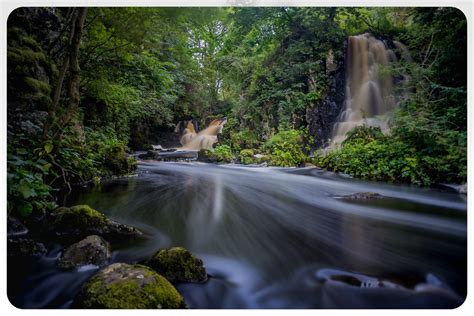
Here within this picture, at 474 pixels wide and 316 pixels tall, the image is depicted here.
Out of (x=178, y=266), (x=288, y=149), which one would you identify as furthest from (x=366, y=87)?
(x=178, y=266)

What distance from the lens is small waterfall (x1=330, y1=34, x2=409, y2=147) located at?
2166 millimetres

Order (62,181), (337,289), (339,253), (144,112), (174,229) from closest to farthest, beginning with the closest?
1. (337,289)
2. (339,253)
3. (174,229)
4. (62,181)
5. (144,112)

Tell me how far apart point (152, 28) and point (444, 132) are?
2143 millimetres

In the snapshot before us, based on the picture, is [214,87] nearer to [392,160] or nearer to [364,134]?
[364,134]

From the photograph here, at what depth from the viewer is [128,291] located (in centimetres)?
139

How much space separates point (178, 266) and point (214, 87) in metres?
1.40

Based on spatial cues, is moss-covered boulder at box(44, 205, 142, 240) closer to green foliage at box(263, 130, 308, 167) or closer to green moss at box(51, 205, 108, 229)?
green moss at box(51, 205, 108, 229)

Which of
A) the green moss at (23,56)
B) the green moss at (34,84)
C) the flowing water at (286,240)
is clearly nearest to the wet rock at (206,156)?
the flowing water at (286,240)

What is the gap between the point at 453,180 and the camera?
6.29 feet

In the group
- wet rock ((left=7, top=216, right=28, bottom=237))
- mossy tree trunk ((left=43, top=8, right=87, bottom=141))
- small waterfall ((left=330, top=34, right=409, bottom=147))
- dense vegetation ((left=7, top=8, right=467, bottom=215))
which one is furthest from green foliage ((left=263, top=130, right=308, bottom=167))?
wet rock ((left=7, top=216, right=28, bottom=237))

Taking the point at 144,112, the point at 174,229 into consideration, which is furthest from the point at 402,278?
the point at 144,112

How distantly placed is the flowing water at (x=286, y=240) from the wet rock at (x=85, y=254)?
47mm

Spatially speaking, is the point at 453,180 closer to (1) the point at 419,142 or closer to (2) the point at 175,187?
(1) the point at 419,142

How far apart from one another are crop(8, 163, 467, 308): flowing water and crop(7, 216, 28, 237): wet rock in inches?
9.3
